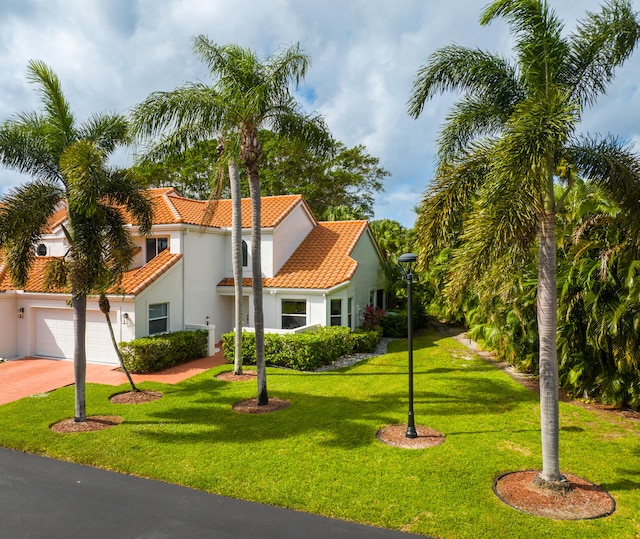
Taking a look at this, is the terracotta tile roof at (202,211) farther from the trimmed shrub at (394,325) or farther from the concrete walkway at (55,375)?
the trimmed shrub at (394,325)

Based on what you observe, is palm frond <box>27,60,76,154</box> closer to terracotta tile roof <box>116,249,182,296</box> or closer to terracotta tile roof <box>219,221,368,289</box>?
terracotta tile roof <box>116,249,182,296</box>

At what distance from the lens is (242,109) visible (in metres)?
11.3

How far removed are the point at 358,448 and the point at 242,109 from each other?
8597 millimetres

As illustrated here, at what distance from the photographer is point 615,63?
7.78m

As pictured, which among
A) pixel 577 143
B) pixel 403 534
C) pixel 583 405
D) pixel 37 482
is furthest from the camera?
pixel 583 405

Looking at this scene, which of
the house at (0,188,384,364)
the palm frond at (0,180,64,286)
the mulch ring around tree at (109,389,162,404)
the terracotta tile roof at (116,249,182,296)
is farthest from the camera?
the house at (0,188,384,364)

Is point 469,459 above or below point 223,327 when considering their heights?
below

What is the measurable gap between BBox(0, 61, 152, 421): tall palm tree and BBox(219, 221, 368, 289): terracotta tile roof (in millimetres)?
9720

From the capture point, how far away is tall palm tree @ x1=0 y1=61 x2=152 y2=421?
985cm

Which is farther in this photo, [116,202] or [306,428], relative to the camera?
[116,202]

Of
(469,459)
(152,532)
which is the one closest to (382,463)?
(469,459)

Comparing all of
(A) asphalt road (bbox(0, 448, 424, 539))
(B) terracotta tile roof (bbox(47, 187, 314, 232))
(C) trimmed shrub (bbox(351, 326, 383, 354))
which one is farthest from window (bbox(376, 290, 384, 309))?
(A) asphalt road (bbox(0, 448, 424, 539))

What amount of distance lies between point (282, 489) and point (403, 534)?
7.24 ft

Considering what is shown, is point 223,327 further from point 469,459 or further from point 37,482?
point 469,459
